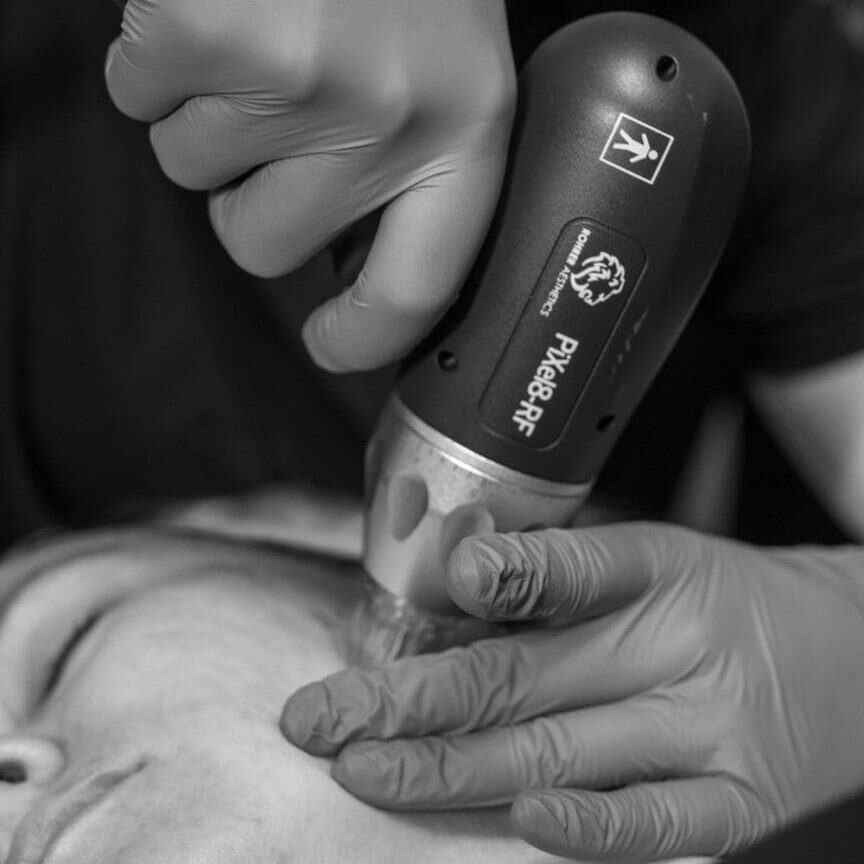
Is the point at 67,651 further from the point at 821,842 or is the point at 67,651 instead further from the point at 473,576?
the point at 821,842

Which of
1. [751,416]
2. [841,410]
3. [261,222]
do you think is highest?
[261,222]

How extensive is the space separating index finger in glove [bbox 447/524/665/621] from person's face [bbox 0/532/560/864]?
20 centimetres

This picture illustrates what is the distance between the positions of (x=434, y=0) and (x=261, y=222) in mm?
222

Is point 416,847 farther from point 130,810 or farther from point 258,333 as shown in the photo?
point 258,333

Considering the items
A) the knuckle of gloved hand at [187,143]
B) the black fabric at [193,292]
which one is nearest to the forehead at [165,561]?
the black fabric at [193,292]

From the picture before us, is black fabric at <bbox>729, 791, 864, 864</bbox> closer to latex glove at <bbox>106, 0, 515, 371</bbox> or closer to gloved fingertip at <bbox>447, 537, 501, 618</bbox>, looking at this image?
gloved fingertip at <bbox>447, 537, 501, 618</bbox>

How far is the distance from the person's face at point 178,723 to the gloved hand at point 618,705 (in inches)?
1.5

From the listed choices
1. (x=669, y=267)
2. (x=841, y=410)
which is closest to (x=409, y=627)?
(x=669, y=267)

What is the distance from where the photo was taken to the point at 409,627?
100 centimetres

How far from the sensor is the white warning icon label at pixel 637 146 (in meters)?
0.88

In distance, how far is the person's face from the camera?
89cm

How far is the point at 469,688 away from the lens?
0.97 m

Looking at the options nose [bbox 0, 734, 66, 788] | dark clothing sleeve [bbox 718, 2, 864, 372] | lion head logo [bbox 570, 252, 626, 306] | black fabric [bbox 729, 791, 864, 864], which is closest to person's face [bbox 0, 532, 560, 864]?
nose [bbox 0, 734, 66, 788]

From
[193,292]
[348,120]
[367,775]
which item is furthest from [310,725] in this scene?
[193,292]
